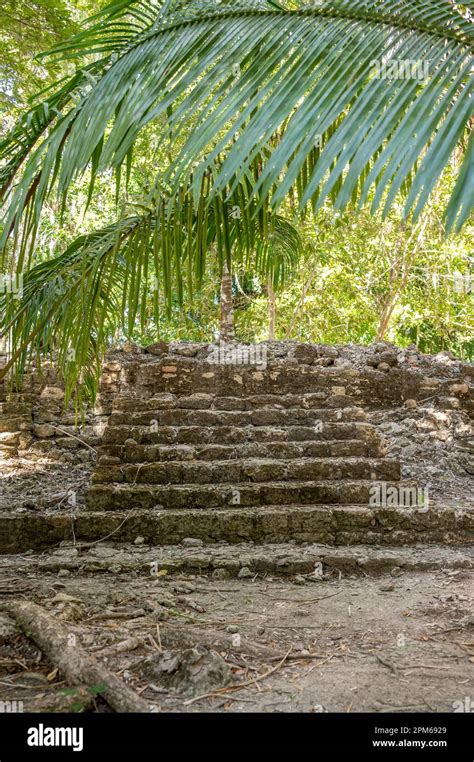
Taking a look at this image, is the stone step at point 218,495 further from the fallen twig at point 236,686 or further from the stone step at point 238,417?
the fallen twig at point 236,686

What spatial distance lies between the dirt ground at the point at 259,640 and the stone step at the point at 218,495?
940 millimetres

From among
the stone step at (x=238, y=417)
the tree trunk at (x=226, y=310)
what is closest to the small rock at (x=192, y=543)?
the stone step at (x=238, y=417)

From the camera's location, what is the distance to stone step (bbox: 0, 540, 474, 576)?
4414 mm

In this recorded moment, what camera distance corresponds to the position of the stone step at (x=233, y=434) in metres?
6.15

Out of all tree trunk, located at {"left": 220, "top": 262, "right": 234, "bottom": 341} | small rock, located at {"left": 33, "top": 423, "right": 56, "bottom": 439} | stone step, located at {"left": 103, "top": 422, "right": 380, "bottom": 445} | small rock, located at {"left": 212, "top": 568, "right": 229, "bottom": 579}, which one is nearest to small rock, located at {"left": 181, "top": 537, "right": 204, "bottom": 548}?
small rock, located at {"left": 212, "top": 568, "right": 229, "bottom": 579}

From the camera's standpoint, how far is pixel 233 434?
20.6 ft

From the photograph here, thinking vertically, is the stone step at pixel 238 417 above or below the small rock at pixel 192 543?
above

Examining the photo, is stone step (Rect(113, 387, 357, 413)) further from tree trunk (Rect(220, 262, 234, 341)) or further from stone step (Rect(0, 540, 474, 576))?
tree trunk (Rect(220, 262, 234, 341))

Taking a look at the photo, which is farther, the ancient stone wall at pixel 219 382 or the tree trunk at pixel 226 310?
the tree trunk at pixel 226 310

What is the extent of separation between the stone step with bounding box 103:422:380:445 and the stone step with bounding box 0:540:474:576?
55.0 inches

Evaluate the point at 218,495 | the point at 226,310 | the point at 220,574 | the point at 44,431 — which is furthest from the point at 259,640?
the point at 226,310

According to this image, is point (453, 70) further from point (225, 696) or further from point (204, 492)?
point (204, 492)
